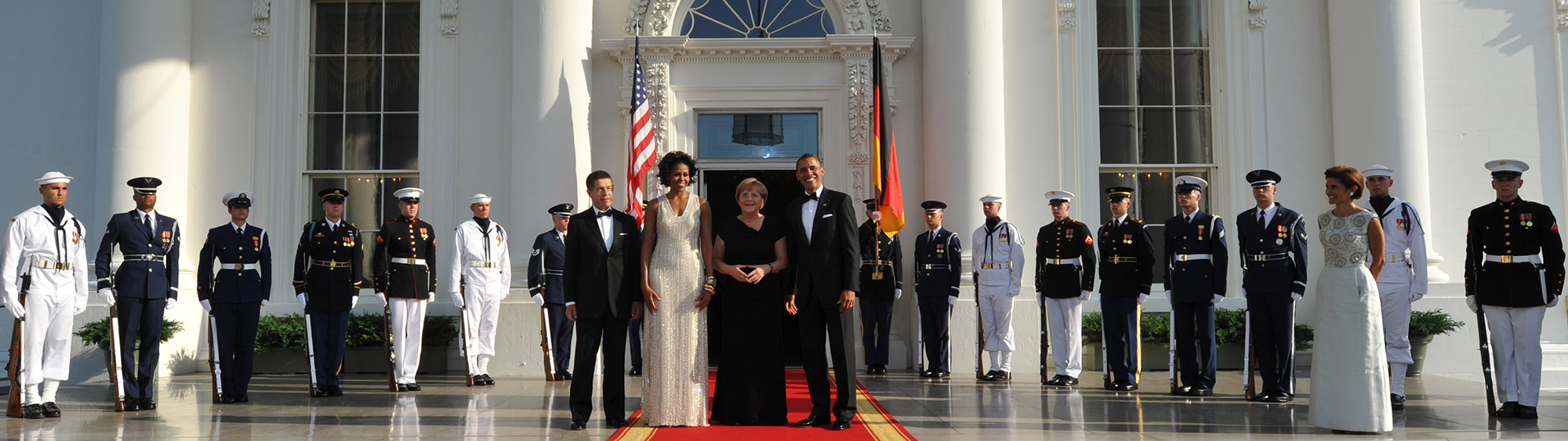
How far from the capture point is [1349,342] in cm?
670

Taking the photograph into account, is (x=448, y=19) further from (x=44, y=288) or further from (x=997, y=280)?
(x=997, y=280)

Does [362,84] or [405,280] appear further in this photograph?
[362,84]

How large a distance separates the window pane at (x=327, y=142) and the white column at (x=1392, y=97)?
1101 centimetres

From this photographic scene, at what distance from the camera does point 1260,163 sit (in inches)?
477

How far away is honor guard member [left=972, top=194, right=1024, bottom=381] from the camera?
10.7 m

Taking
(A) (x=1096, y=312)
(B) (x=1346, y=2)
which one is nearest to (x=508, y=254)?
(A) (x=1096, y=312)

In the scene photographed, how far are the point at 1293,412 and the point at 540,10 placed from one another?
800cm

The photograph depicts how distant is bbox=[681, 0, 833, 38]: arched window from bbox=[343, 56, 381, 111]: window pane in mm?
3511

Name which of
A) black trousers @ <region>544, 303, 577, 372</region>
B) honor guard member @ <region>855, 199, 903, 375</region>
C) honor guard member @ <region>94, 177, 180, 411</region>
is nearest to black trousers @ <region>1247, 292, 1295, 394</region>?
honor guard member @ <region>855, 199, 903, 375</region>

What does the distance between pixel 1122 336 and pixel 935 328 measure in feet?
6.72

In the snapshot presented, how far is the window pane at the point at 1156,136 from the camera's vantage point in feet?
40.8

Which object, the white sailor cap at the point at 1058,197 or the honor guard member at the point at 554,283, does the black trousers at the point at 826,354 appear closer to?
the white sailor cap at the point at 1058,197

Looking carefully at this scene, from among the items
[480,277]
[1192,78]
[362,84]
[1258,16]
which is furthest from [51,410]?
[1258,16]

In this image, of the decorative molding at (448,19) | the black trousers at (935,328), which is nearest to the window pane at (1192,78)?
the black trousers at (935,328)
